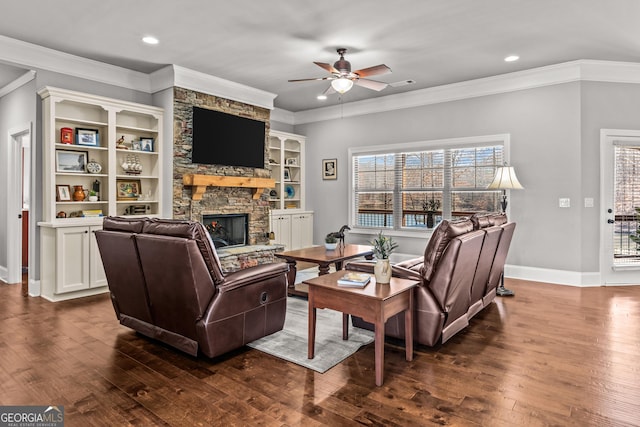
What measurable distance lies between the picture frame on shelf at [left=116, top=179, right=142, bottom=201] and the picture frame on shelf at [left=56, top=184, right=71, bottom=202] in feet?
1.89

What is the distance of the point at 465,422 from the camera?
2064 mm

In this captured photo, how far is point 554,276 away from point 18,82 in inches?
301

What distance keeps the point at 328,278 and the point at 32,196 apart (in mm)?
4037

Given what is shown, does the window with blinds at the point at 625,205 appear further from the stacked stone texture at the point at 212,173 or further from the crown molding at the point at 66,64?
the crown molding at the point at 66,64

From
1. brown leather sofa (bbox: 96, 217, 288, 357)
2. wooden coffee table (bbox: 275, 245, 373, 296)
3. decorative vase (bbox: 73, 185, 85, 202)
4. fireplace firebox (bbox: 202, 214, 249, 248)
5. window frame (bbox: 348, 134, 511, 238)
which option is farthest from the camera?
fireplace firebox (bbox: 202, 214, 249, 248)

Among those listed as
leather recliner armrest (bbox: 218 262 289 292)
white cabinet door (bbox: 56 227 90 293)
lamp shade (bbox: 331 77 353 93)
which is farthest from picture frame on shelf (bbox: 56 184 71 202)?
lamp shade (bbox: 331 77 353 93)

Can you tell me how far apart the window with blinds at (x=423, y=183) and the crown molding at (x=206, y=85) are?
7.01 ft

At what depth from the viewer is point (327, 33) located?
418 cm

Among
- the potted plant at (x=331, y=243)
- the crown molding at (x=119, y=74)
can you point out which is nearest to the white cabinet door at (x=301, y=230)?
the crown molding at (x=119, y=74)

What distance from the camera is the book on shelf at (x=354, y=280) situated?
2711mm

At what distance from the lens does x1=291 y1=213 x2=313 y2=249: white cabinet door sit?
7.61m

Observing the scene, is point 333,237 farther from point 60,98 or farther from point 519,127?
point 60,98

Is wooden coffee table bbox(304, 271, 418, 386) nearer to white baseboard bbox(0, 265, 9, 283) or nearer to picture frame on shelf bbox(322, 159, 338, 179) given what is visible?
picture frame on shelf bbox(322, 159, 338, 179)

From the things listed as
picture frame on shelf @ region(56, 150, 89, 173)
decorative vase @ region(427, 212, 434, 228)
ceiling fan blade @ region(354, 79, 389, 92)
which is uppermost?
ceiling fan blade @ region(354, 79, 389, 92)
